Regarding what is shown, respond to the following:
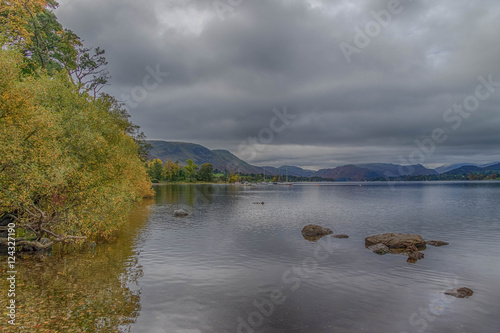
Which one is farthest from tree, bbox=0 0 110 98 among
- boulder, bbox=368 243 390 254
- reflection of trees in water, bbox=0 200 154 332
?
boulder, bbox=368 243 390 254

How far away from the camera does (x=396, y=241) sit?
42656 mm

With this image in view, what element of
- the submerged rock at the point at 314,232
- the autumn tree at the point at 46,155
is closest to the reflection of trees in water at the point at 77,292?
the autumn tree at the point at 46,155

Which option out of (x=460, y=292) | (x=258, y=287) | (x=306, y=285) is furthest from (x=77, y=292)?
(x=460, y=292)

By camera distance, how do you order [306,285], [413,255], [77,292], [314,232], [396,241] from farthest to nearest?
[314,232] → [396,241] → [413,255] → [306,285] → [77,292]

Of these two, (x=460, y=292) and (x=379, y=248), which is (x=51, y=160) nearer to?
(x=460, y=292)

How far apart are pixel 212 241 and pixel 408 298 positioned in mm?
29670

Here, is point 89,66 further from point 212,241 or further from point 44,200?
point 212,241

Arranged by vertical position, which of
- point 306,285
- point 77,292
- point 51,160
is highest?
point 51,160

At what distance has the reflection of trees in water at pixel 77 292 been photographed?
17422mm

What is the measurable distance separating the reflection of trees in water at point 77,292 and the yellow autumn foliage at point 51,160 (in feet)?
10.1

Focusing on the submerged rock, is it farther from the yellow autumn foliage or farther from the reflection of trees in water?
the yellow autumn foliage

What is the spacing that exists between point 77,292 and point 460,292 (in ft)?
102

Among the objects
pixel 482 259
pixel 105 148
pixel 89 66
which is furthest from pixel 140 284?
pixel 89 66

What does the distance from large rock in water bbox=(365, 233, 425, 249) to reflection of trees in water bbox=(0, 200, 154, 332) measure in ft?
111
